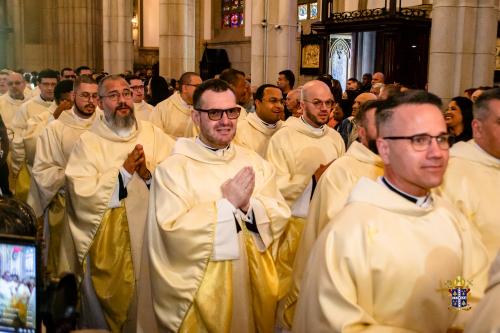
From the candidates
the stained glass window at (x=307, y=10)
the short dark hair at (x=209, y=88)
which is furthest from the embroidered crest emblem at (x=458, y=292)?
the stained glass window at (x=307, y=10)

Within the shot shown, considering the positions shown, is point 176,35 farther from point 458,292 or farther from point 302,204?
point 458,292

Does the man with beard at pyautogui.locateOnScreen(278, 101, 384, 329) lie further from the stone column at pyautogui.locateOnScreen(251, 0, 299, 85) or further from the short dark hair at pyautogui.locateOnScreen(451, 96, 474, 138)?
the stone column at pyautogui.locateOnScreen(251, 0, 299, 85)

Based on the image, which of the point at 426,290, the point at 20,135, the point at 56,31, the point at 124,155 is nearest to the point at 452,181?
the point at 426,290

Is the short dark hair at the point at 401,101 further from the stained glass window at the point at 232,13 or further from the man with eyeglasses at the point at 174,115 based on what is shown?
the stained glass window at the point at 232,13

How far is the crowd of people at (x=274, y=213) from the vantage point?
8.38 feet

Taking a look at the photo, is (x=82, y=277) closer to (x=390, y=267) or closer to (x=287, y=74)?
(x=390, y=267)

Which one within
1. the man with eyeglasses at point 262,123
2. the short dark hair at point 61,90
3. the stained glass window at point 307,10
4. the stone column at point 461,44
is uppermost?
the stained glass window at point 307,10

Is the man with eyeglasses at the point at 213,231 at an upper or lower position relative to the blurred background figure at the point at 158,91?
lower

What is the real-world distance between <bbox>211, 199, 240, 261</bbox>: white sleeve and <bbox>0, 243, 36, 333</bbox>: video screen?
169 cm

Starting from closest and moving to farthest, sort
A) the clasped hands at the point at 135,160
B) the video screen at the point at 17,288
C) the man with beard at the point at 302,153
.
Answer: the video screen at the point at 17,288 → the clasped hands at the point at 135,160 → the man with beard at the point at 302,153

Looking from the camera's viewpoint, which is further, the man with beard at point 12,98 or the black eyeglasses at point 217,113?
the man with beard at point 12,98

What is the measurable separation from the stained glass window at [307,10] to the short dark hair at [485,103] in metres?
18.4

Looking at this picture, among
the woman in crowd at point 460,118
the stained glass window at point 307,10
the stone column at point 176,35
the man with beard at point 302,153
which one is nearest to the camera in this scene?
the woman in crowd at point 460,118

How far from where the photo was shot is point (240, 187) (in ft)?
12.3
